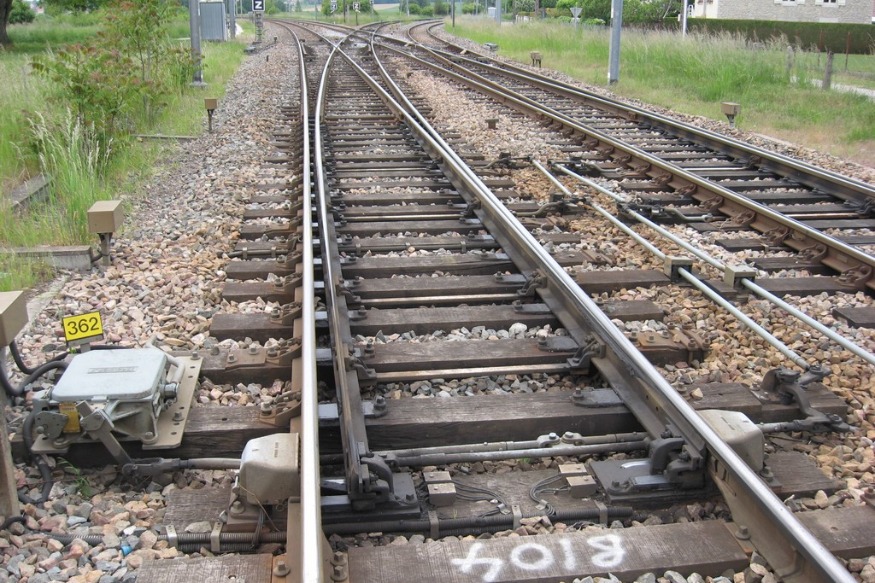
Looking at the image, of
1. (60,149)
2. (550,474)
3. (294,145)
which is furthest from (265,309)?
(294,145)

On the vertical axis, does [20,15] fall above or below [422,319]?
above

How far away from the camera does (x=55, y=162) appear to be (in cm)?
730

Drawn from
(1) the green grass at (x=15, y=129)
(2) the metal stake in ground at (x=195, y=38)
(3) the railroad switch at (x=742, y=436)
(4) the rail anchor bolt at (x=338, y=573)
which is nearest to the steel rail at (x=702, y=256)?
(3) the railroad switch at (x=742, y=436)

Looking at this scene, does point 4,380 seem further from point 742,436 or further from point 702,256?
point 702,256

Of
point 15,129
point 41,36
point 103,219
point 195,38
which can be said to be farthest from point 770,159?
point 41,36

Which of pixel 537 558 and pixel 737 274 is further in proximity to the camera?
pixel 737 274

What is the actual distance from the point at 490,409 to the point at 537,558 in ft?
3.10

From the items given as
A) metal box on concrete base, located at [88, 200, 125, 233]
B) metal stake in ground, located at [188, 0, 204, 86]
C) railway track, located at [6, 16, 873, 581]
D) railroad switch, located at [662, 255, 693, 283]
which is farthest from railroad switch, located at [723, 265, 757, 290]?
metal stake in ground, located at [188, 0, 204, 86]

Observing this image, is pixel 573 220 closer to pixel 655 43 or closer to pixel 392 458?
pixel 392 458

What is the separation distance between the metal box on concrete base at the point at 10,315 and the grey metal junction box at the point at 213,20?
26407 millimetres

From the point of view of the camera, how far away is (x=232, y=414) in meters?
3.57

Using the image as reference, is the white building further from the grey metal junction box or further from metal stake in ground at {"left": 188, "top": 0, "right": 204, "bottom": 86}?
metal stake in ground at {"left": 188, "top": 0, "right": 204, "bottom": 86}

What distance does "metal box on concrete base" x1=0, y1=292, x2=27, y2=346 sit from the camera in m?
3.21

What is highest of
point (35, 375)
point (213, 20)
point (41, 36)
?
point (213, 20)
